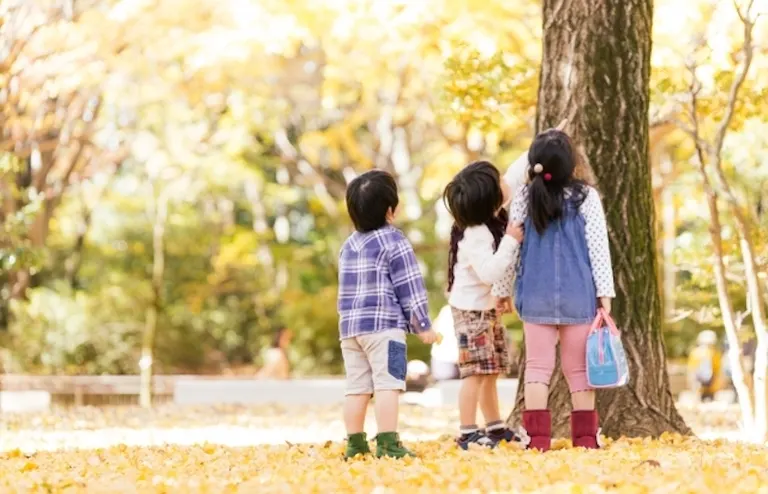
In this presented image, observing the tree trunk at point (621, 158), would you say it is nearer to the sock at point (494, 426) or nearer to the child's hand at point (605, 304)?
the sock at point (494, 426)

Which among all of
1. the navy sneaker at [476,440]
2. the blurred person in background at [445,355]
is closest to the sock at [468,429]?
the navy sneaker at [476,440]

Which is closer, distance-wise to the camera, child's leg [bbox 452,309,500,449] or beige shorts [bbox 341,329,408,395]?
beige shorts [bbox 341,329,408,395]

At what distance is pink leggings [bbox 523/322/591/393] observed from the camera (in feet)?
18.8

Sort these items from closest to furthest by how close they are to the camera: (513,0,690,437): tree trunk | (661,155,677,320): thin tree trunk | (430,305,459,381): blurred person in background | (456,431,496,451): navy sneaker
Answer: (456,431,496,451): navy sneaker, (513,0,690,437): tree trunk, (430,305,459,381): blurred person in background, (661,155,677,320): thin tree trunk

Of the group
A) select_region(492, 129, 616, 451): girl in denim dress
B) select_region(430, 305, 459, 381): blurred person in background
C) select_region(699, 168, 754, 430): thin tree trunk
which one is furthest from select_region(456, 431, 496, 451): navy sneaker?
select_region(430, 305, 459, 381): blurred person in background

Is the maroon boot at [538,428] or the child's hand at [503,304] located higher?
the child's hand at [503,304]

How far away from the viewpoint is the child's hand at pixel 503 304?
6.02 meters

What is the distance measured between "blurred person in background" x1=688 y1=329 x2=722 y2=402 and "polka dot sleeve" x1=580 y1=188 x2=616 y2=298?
10878 mm

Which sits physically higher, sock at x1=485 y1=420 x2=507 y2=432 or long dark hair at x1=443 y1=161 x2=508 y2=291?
long dark hair at x1=443 y1=161 x2=508 y2=291

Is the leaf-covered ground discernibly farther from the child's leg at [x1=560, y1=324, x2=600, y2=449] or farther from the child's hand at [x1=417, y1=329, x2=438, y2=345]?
the child's hand at [x1=417, y1=329, x2=438, y2=345]

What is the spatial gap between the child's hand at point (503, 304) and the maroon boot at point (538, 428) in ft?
1.73

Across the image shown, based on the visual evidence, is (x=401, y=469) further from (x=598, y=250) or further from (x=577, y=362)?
(x=598, y=250)

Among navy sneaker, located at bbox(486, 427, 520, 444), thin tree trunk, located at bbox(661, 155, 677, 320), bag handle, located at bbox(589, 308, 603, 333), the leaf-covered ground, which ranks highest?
thin tree trunk, located at bbox(661, 155, 677, 320)

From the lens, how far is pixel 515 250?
19.0 feet
